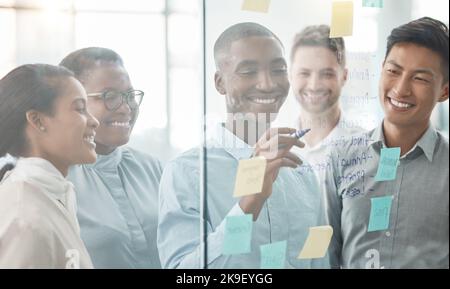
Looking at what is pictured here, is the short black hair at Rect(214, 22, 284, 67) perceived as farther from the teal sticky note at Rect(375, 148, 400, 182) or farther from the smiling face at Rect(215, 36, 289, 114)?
the teal sticky note at Rect(375, 148, 400, 182)

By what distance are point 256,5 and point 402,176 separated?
0.95 m

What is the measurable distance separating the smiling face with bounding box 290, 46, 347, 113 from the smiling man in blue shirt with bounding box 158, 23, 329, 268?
0.19 ft

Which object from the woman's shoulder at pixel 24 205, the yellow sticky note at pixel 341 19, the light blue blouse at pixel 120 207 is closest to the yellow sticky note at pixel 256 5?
the yellow sticky note at pixel 341 19

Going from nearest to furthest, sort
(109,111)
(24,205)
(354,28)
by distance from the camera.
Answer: (24,205)
(109,111)
(354,28)

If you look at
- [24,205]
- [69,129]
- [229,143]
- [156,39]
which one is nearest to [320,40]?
[229,143]

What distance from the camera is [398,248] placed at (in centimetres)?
263

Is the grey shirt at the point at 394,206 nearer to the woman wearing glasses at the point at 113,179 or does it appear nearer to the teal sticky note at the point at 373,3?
the teal sticky note at the point at 373,3

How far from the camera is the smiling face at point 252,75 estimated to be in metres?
2.31

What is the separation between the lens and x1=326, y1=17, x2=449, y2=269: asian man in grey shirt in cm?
Answer: 260

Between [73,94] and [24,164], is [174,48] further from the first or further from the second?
[24,164]

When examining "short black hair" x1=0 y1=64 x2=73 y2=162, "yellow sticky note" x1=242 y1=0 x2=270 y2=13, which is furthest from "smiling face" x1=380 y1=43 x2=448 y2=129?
"short black hair" x1=0 y1=64 x2=73 y2=162

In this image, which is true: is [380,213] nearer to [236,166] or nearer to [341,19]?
[236,166]

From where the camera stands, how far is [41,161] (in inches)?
81.7
